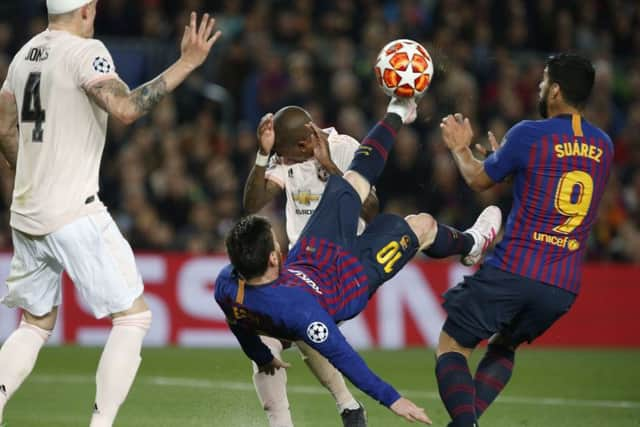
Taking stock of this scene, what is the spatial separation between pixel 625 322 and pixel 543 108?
8237 millimetres

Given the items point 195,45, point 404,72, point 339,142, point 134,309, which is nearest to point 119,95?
point 195,45

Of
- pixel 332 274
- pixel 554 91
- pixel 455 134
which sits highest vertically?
pixel 554 91

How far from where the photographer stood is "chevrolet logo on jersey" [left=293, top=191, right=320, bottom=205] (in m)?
7.93

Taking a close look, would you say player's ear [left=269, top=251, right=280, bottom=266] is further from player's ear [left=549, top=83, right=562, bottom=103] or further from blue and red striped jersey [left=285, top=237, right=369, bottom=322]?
player's ear [left=549, top=83, right=562, bottom=103]

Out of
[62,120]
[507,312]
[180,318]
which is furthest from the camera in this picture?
[180,318]

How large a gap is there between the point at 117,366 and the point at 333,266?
1.36 metres

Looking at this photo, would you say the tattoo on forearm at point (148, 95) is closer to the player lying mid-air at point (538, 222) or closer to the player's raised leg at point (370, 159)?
the player's raised leg at point (370, 159)

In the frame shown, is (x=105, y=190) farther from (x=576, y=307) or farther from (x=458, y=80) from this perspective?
(x=576, y=307)

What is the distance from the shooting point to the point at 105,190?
48.6 feet

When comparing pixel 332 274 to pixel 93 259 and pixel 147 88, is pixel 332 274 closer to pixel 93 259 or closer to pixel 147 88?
pixel 93 259

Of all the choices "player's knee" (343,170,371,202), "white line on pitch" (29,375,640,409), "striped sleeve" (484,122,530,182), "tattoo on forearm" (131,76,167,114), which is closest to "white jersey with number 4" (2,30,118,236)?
"tattoo on forearm" (131,76,167,114)

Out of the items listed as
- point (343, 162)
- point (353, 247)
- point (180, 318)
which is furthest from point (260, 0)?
point (353, 247)

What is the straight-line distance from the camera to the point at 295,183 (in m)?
8.00

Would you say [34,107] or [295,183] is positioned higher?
[34,107]
